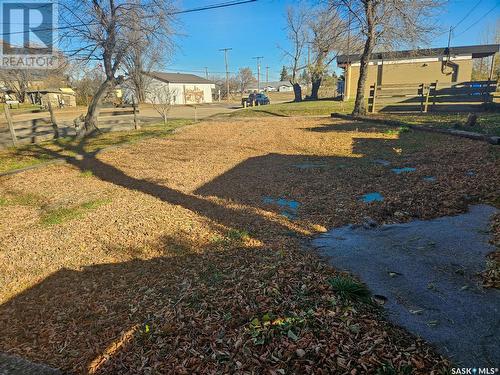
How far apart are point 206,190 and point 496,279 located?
5279mm

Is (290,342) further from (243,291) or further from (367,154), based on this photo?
(367,154)

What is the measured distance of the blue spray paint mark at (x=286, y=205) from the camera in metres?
5.75

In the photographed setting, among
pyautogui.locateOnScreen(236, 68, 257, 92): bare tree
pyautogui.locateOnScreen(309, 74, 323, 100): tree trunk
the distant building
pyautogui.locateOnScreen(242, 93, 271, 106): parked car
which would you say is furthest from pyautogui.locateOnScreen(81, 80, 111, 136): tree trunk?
pyautogui.locateOnScreen(236, 68, 257, 92): bare tree

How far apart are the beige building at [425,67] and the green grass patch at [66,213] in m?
30.5

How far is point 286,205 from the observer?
6219 millimetres

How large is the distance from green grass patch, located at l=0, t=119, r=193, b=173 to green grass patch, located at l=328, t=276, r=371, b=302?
1036 centimetres

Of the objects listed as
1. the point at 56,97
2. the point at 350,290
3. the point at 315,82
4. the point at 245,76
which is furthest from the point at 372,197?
the point at 245,76

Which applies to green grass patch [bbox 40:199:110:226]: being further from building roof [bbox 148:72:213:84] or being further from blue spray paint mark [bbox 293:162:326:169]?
building roof [bbox 148:72:213:84]

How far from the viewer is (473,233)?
441 cm

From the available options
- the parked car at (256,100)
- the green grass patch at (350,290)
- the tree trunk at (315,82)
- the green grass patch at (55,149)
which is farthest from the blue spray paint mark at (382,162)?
the parked car at (256,100)

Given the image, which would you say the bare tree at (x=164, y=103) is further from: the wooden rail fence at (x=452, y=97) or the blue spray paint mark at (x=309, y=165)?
the blue spray paint mark at (x=309, y=165)

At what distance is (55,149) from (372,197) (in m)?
12.4

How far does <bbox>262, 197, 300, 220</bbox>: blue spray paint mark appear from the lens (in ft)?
18.9

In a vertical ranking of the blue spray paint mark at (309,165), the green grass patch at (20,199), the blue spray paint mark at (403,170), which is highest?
the blue spray paint mark at (403,170)
